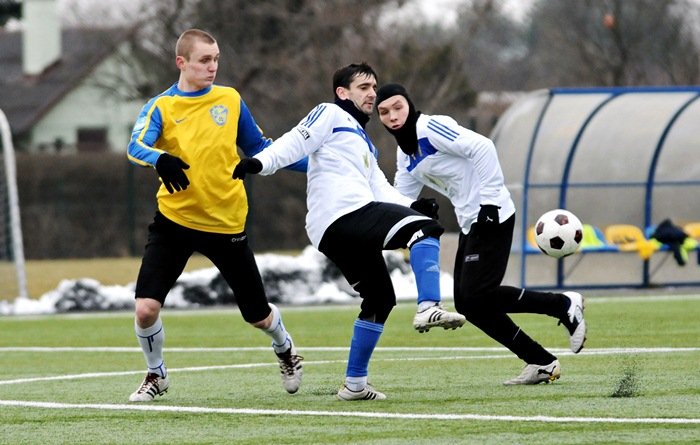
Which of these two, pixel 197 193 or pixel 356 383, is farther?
pixel 197 193

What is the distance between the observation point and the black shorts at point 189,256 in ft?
28.8

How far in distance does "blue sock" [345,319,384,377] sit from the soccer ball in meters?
2.38

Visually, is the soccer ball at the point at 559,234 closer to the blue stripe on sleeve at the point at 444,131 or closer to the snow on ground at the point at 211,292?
the blue stripe on sleeve at the point at 444,131

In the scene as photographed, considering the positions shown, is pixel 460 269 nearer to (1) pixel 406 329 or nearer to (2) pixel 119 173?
(1) pixel 406 329

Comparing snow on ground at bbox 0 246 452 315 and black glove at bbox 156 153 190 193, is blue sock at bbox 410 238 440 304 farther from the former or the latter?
snow on ground at bbox 0 246 452 315

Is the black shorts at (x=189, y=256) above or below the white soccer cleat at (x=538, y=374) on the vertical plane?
above

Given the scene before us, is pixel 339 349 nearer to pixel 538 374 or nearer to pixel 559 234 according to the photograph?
pixel 559 234

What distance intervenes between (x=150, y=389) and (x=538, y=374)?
2.26 m

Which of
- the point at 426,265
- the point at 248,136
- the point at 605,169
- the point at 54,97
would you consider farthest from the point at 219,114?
the point at 54,97

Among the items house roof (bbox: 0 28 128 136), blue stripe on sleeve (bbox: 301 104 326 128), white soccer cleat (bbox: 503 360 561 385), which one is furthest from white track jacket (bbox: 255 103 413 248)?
house roof (bbox: 0 28 128 136)

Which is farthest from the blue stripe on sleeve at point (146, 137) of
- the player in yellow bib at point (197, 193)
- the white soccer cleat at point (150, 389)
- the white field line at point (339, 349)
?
the white field line at point (339, 349)

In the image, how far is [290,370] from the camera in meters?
9.06

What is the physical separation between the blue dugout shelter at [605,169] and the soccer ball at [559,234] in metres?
8.95

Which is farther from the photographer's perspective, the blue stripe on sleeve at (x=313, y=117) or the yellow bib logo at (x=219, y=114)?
the yellow bib logo at (x=219, y=114)
